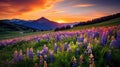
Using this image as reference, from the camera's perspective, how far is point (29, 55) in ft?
24.2

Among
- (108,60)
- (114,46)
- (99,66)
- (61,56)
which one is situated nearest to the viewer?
(99,66)

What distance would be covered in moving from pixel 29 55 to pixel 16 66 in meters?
0.72

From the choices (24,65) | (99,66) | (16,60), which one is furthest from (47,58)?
(99,66)

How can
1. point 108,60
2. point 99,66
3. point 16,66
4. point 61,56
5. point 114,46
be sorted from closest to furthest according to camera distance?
point 99,66 < point 108,60 < point 114,46 < point 61,56 < point 16,66

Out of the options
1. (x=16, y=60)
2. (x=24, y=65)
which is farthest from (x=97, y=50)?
(x=16, y=60)

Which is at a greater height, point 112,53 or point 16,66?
point 112,53

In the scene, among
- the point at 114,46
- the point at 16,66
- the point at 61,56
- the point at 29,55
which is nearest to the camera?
the point at 114,46

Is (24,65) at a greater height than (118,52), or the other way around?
(118,52)

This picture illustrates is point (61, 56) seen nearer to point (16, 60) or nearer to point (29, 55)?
point (29, 55)

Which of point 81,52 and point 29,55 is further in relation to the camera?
point 29,55

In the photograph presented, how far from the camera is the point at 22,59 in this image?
724 centimetres

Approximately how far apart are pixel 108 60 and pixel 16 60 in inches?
150

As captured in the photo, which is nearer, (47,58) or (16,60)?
(47,58)

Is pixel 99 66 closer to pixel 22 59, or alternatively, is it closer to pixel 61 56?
pixel 61 56
